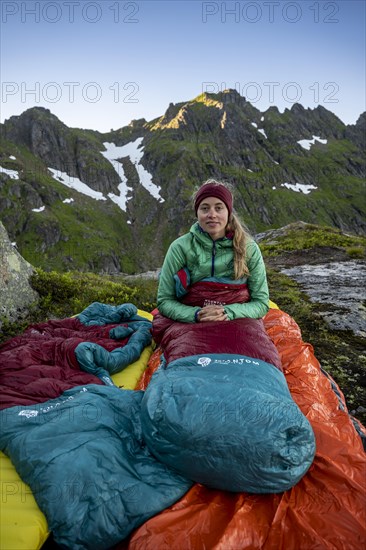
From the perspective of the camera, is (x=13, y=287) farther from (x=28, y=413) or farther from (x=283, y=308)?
(x=283, y=308)

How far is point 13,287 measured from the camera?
7.37 metres

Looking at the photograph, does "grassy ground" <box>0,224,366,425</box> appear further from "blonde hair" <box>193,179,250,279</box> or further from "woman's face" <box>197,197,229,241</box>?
"woman's face" <box>197,197,229,241</box>

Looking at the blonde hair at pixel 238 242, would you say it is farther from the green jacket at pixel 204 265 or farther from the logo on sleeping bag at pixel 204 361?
the logo on sleeping bag at pixel 204 361

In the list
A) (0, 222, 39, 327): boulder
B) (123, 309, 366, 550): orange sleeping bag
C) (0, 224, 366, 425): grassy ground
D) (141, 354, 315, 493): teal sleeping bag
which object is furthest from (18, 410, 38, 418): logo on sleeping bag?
(0, 222, 39, 327): boulder

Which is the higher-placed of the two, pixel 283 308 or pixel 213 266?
pixel 213 266

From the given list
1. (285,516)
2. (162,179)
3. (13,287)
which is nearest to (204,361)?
(285,516)

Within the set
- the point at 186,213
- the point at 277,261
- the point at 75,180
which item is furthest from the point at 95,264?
the point at 277,261

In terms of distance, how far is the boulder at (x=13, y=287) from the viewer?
6980 mm

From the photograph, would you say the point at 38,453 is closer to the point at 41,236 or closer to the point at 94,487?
the point at 94,487

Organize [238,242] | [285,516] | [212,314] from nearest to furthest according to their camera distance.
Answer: [285,516]
[212,314]
[238,242]

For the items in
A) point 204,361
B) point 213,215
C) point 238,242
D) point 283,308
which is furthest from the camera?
point 283,308

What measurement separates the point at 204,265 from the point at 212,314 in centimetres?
88

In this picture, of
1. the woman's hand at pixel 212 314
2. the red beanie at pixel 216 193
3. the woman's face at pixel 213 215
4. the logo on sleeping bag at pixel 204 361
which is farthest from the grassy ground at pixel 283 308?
the red beanie at pixel 216 193

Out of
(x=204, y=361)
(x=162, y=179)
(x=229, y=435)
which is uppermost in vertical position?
(x=162, y=179)
